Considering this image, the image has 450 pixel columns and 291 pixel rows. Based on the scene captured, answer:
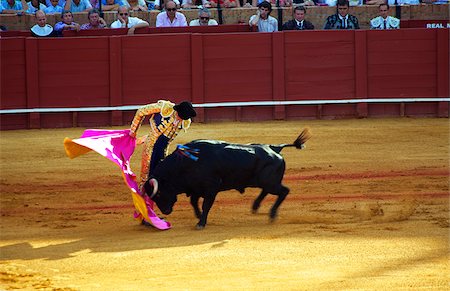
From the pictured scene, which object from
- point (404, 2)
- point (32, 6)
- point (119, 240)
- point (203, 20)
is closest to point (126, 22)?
point (203, 20)

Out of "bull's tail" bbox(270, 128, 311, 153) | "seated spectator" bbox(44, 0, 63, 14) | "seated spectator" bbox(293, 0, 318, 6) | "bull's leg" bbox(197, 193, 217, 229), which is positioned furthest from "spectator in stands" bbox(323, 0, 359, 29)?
"bull's leg" bbox(197, 193, 217, 229)

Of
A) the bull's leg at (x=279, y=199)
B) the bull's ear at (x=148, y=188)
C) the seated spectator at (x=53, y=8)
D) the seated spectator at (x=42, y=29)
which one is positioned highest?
the seated spectator at (x=53, y=8)

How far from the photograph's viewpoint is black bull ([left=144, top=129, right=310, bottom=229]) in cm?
727

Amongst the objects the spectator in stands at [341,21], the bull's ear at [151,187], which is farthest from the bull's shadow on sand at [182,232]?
the spectator in stands at [341,21]

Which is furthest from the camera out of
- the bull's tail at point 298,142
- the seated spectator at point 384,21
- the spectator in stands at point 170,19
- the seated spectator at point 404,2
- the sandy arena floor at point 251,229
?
the seated spectator at point 404,2

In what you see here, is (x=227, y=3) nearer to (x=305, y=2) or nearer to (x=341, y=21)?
(x=305, y=2)

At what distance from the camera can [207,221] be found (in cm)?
776

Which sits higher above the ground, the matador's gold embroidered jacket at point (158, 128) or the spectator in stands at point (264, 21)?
the spectator in stands at point (264, 21)

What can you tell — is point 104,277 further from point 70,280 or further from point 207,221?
point 207,221

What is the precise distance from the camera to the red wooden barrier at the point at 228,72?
1325 centimetres

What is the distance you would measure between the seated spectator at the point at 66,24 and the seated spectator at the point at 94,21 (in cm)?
16

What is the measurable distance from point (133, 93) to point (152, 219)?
619cm

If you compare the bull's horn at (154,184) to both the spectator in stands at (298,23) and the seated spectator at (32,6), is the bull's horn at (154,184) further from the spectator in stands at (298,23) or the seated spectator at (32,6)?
the seated spectator at (32,6)

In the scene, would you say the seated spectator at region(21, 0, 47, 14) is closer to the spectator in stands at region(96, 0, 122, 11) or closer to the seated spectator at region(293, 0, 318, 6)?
the spectator in stands at region(96, 0, 122, 11)
